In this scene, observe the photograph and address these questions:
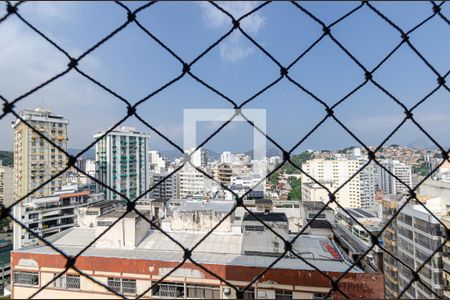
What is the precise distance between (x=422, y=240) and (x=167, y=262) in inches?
180

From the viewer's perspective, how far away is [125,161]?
550 inches

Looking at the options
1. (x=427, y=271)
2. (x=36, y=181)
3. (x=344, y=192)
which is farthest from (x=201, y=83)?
(x=344, y=192)

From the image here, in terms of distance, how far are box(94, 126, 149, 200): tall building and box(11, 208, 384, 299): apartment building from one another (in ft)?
28.3

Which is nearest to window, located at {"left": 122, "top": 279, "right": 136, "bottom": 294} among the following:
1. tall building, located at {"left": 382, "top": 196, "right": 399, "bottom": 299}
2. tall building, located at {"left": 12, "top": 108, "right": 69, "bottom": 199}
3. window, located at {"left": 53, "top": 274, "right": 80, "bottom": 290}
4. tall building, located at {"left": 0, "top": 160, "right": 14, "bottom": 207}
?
window, located at {"left": 53, "top": 274, "right": 80, "bottom": 290}

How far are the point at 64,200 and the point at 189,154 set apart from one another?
11589 mm

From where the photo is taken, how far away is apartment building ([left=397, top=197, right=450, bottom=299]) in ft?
14.3

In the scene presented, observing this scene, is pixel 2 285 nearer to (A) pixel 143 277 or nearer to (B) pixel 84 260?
(B) pixel 84 260

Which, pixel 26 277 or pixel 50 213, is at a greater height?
A: pixel 26 277

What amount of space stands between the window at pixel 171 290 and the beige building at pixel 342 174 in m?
15.8

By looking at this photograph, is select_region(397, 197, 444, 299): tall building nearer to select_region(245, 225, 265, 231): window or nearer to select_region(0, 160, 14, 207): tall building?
select_region(245, 225, 265, 231): window

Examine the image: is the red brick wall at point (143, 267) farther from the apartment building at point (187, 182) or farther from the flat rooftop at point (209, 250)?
the apartment building at point (187, 182)

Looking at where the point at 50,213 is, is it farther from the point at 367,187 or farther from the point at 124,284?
the point at 367,187

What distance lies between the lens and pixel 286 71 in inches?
24.1

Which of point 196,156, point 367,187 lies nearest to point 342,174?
point 367,187
